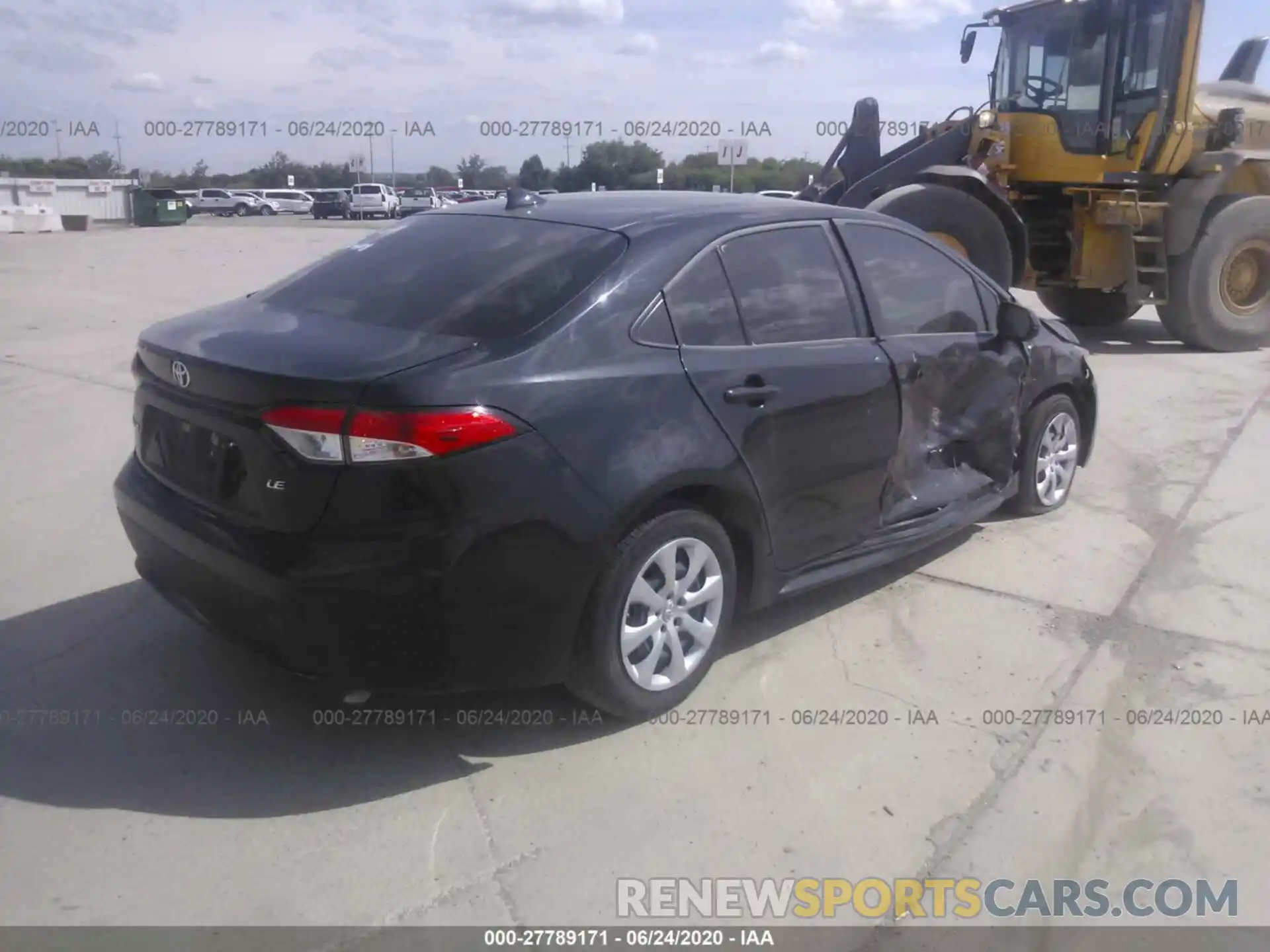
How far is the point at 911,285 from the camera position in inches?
188

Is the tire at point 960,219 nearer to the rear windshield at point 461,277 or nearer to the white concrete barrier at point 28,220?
the rear windshield at point 461,277

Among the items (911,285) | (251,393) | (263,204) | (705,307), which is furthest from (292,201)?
(251,393)

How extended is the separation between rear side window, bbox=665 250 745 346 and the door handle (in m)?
0.16

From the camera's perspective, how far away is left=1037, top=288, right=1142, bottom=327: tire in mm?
12836

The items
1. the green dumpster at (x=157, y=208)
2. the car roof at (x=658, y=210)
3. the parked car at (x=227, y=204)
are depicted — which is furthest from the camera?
the parked car at (x=227, y=204)

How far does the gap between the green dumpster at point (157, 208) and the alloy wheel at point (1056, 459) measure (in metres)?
39.6

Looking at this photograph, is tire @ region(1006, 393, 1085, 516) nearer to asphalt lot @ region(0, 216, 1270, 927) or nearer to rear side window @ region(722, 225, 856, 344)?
asphalt lot @ region(0, 216, 1270, 927)

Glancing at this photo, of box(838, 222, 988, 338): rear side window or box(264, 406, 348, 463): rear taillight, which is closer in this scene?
box(264, 406, 348, 463): rear taillight

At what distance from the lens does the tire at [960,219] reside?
10.2 metres

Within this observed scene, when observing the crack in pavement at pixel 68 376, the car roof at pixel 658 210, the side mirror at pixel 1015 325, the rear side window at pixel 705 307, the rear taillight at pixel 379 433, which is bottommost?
the crack in pavement at pixel 68 376

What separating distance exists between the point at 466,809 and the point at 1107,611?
2908 millimetres

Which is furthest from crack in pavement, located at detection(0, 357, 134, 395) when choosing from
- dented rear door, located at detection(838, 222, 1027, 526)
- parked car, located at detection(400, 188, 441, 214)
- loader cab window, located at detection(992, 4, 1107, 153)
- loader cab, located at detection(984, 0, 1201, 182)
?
parked car, located at detection(400, 188, 441, 214)

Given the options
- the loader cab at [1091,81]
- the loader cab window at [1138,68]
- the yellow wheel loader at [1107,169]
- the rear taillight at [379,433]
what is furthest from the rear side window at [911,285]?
the loader cab window at [1138,68]

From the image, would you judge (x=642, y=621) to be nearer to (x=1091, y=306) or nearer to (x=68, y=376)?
(x=68, y=376)
